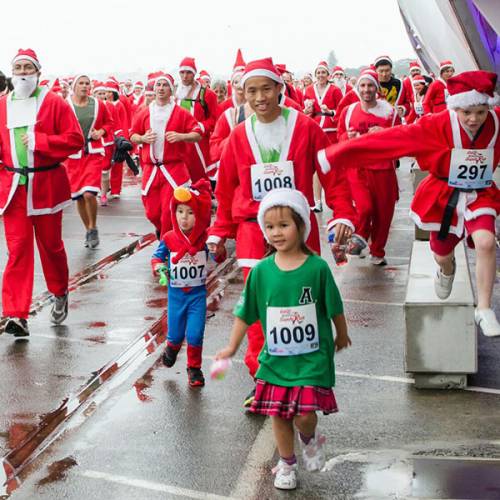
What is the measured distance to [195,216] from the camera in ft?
23.3

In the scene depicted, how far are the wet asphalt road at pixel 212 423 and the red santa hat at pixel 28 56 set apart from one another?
6.93 feet

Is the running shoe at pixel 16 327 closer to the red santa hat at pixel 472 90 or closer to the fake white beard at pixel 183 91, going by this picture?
the red santa hat at pixel 472 90

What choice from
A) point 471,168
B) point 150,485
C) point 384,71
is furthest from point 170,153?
point 150,485

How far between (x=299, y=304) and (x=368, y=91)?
6692mm

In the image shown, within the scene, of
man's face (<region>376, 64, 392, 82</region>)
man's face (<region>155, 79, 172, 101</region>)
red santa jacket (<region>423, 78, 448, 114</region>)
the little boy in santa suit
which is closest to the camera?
the little boy in santa suit

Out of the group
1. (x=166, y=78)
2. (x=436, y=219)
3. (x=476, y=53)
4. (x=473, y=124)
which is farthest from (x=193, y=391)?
(x=476, y=53)

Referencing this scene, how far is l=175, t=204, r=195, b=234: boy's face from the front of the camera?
7.08 metres

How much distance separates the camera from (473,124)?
20.7 ft

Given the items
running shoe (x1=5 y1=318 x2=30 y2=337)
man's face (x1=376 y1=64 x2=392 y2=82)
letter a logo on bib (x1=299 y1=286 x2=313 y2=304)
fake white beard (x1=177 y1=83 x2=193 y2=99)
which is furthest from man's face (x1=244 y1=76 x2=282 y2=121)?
fake white beard (x1=177 y1=83 x2=193 y2=99)

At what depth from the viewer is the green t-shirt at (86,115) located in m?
13.6

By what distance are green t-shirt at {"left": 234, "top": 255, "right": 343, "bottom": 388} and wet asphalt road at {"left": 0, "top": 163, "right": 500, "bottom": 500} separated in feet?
1.91

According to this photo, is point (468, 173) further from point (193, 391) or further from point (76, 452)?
point (76, 452)

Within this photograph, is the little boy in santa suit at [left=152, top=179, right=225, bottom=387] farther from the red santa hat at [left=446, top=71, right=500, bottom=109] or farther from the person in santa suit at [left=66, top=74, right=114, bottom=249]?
the person in santa suit at [left=66, top=74, right=114, bottom=249]

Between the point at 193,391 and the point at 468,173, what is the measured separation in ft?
7.22
